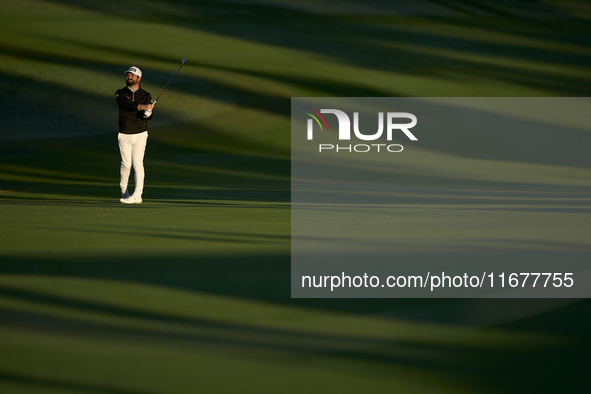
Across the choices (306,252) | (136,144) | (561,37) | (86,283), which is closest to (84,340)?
(86,283)

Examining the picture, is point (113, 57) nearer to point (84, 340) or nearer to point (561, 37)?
point (561, 37)

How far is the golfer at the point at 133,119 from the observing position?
9.43 metres

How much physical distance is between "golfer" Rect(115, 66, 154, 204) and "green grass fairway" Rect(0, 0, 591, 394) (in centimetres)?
64

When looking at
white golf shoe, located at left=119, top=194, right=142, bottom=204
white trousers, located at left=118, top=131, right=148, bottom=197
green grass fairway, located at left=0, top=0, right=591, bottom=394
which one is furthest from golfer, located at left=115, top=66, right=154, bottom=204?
green grass fairway, located at left=0, top=0, right=591, bottom=394

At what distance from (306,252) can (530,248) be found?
2.22 m

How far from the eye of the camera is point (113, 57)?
22.4m

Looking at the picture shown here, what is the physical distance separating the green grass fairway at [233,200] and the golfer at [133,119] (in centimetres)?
64

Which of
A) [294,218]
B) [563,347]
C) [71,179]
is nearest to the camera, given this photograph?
[563,347]

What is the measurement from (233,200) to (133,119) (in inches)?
82.9

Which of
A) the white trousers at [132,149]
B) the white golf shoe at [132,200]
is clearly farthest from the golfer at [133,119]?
the white golf shoe at [132,200]

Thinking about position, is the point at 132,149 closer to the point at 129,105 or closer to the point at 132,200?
the point at 129,105

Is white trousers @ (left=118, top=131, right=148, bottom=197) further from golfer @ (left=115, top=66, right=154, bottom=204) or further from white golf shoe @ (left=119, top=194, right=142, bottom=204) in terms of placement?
white golf shoe @ (left=119, top=194, right=142, bottom=204)

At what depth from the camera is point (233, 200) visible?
10.9 metres

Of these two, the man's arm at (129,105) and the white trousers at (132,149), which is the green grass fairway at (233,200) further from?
the man's arm at (129,105)
